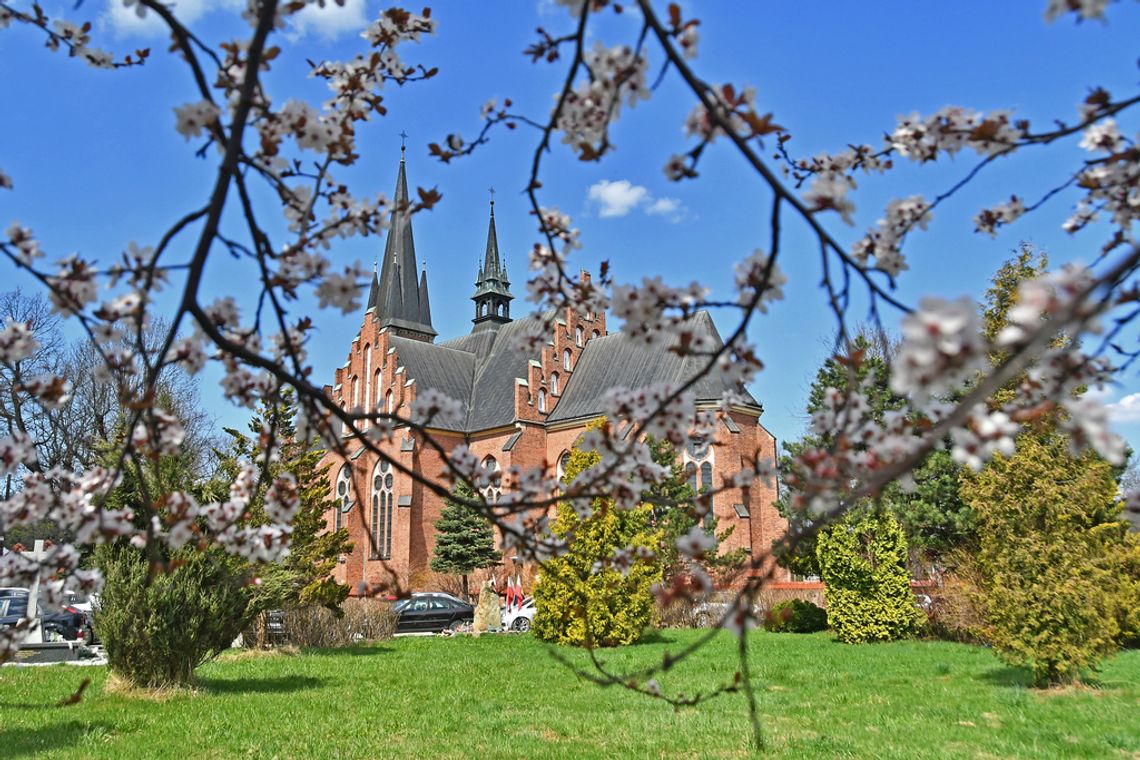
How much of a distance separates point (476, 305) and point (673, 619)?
2494 cm

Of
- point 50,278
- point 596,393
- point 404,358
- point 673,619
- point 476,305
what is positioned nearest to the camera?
point 50,278

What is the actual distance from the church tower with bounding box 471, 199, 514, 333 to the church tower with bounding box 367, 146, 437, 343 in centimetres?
284

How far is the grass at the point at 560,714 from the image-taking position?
650cm

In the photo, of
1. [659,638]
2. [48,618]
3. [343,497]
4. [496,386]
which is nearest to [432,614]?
[659,638]

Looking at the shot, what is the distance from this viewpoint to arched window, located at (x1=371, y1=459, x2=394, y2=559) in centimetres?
3111

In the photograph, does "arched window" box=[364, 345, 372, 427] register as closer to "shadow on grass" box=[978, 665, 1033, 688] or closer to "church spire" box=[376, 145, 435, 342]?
"church spire" box=[376, 145, 435, 342]

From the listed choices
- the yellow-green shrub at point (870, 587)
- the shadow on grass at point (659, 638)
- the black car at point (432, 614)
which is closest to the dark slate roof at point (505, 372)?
the black car at point (432, 614)

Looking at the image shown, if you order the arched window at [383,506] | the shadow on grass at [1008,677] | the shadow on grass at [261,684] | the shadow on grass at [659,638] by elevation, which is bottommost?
the shadow on grass at [1008,677]

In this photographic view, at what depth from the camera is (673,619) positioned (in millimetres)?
19312

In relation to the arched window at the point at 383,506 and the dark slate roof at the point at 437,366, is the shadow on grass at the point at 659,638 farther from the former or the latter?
the dark slate roof at the point at 437,366

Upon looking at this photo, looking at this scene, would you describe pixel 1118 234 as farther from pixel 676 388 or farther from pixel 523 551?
pixel 523 551

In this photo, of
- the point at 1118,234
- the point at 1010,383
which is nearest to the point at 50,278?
the point at 1118,234

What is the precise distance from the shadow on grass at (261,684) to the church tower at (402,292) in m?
26.9

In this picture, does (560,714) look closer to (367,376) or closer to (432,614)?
(432,614)
